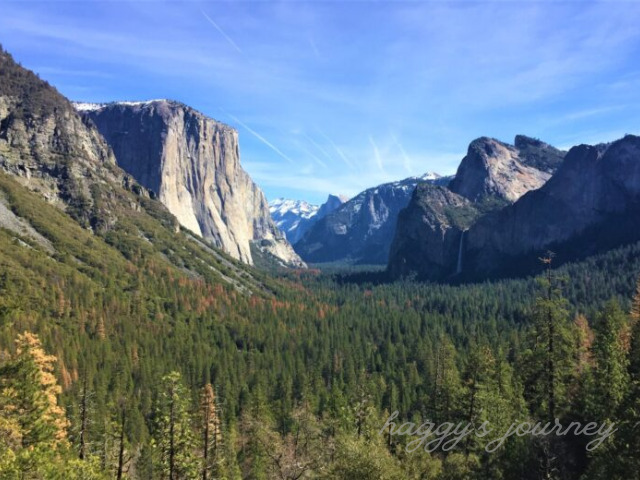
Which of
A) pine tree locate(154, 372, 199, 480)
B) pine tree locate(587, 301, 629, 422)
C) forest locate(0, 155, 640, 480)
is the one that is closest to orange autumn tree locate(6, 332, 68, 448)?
forest locate(0, 155, 640, 480)

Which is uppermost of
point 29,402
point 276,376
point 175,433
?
point 29,402

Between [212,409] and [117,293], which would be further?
[117,293]

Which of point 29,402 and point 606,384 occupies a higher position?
point 29,402

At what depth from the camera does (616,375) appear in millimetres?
44875

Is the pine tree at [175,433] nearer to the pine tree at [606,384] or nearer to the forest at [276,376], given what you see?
the forest at [276,376]

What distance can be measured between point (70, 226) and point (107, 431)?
566ft

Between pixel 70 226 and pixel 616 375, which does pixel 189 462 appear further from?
pixel 70 226

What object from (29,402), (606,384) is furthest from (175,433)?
(606,384)

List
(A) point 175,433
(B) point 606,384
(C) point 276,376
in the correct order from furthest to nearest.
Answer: (C) point 276,376
(B) point 606,384
(A) point 175,433

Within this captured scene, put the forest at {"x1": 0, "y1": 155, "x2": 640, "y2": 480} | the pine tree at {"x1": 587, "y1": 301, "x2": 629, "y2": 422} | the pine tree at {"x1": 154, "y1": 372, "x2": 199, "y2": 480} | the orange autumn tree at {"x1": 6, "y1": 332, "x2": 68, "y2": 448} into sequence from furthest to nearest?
the pine tree at {"x1": 587, "y1": 301, "x2": 629, "y2": 422}, the pine tree at {"x1": 154, "y1": 372, "x2": 199, "y2": 480}, the forest at {"x1": 0, "y1": 155, "x2": 640, "y2": 480}, the orange autumn tree at {"x1": 6, "y1": 332, "x2": 68, "y2": 448}

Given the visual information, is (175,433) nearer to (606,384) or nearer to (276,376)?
(606,384)

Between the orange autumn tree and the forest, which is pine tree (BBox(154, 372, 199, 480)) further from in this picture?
the orange autumn tree

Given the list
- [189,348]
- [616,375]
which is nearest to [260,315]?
[189,348]

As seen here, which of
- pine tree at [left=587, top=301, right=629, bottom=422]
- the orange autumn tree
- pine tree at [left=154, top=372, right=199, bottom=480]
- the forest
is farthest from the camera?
pine tree at [left=587, top=301, right=629, bottom=422]
